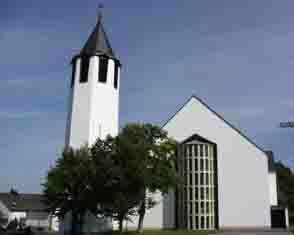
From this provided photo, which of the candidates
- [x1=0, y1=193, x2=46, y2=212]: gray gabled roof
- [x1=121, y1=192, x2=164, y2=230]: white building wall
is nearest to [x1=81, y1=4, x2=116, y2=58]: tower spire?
[x1=121, y1=192, x2=164, y2=230]: white building wall

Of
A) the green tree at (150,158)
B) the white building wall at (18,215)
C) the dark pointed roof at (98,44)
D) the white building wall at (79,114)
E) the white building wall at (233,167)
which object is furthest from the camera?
the white building wall at (18,215)

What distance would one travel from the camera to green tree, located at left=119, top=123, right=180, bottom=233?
1304 inches

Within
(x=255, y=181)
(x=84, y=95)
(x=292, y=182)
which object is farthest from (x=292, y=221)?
(x=84, y=95)

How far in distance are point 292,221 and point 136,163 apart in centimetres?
4928

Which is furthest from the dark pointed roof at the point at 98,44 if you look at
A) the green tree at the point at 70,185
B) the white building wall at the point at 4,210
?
the white building wall at the point at 4,210

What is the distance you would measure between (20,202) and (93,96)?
41.7m

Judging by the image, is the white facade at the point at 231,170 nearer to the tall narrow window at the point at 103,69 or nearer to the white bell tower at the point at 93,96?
the white bell tower at the point at 93,96

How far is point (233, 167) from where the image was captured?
4359 cm

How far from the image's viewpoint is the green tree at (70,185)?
3453cm

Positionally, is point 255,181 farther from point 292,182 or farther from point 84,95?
A: point 292,182

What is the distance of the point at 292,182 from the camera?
75938 millimetres

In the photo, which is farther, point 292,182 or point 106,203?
point 292,182

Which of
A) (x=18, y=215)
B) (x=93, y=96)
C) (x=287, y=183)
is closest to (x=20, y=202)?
(x=18, y=215)

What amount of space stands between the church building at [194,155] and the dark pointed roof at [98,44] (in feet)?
0.38
